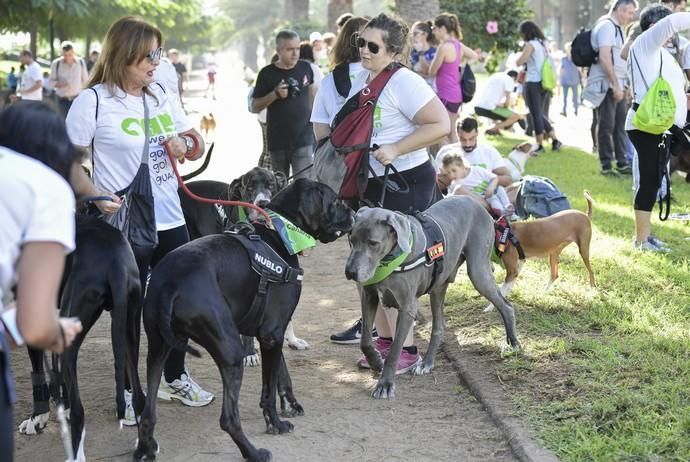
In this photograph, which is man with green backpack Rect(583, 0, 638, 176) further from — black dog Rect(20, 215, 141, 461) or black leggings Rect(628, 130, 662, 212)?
black dog Rect(20, 215, 141, 461)

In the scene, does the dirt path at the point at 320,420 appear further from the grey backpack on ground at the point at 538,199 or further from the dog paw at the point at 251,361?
the grey backpack on ground at the point at 538,199

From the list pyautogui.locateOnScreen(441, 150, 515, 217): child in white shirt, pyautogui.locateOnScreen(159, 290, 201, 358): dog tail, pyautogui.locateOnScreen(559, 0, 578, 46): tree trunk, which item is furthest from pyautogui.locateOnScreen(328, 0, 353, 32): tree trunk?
pyautogui.locateOnScreen(559, 0, 578, 46): tree trunk

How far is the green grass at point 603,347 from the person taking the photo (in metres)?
4.84

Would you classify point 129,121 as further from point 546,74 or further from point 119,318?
point 546,74

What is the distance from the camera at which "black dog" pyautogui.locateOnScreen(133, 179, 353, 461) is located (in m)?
4.55

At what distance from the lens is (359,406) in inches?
222

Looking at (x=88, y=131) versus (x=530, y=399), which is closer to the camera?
(x=88, y=131)

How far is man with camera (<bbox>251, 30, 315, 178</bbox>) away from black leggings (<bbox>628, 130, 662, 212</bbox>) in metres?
3.13

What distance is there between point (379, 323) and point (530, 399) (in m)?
1.36

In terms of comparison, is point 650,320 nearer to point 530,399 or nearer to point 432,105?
point 530,399

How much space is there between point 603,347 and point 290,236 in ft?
7.53

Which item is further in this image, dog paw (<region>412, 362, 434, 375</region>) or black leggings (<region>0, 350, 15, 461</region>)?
dog paw (<region>412, 362, 434, 375</region>)

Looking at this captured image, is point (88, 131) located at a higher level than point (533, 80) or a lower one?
higher

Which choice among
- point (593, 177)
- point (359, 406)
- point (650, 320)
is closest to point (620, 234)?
point (650, 320)
